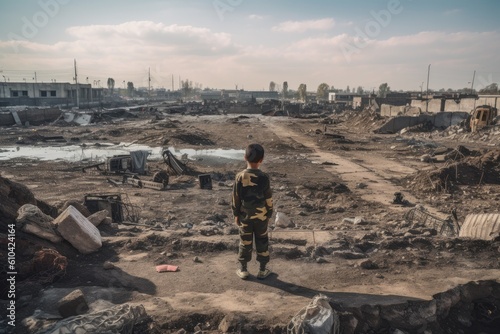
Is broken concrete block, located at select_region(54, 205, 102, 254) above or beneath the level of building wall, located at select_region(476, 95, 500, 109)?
beneath

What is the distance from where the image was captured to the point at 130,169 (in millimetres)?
13781

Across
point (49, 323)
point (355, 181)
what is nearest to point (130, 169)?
point (355, 181)

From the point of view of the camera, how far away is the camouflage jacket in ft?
13.0

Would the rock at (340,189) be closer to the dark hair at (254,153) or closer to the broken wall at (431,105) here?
the dark hair at (254,153)

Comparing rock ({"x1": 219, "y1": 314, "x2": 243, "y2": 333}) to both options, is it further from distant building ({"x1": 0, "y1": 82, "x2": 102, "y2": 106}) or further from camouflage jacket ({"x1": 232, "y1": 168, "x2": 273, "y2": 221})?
distant building ({"x1": 0, "y1": 82, "x2": 102, "y2": 106})

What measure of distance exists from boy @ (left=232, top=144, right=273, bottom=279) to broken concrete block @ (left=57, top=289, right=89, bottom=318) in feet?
5.59

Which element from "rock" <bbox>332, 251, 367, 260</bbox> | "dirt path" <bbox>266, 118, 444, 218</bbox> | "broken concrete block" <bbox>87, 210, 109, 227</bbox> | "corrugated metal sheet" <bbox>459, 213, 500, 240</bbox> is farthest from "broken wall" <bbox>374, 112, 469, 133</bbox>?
"broken concrete block" <bbox>87, 210, 109, 227</bbox>

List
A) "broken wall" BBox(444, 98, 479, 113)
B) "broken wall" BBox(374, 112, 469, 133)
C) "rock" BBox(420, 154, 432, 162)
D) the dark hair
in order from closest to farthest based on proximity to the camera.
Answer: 1. the dark hair
2. "rock" BBox(420, 154, 432, 162)
3. "broken wall" BBox(374, 112, 469, 133)
4. "broken wall" BBox(444, 98, 479, 113)

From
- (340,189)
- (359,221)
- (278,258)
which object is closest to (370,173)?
(340,189)

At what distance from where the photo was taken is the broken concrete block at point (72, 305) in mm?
3168

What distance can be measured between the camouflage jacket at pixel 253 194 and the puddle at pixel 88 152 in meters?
13.9

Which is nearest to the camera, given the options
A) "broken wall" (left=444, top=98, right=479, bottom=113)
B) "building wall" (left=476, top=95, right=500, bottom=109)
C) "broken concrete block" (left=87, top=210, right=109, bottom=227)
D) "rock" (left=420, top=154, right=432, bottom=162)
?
"broken concrete block" (left=87, top=210, right=109, bottom=227)

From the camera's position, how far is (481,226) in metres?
5.73

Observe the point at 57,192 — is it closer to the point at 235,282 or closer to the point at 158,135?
the point at 235,282
